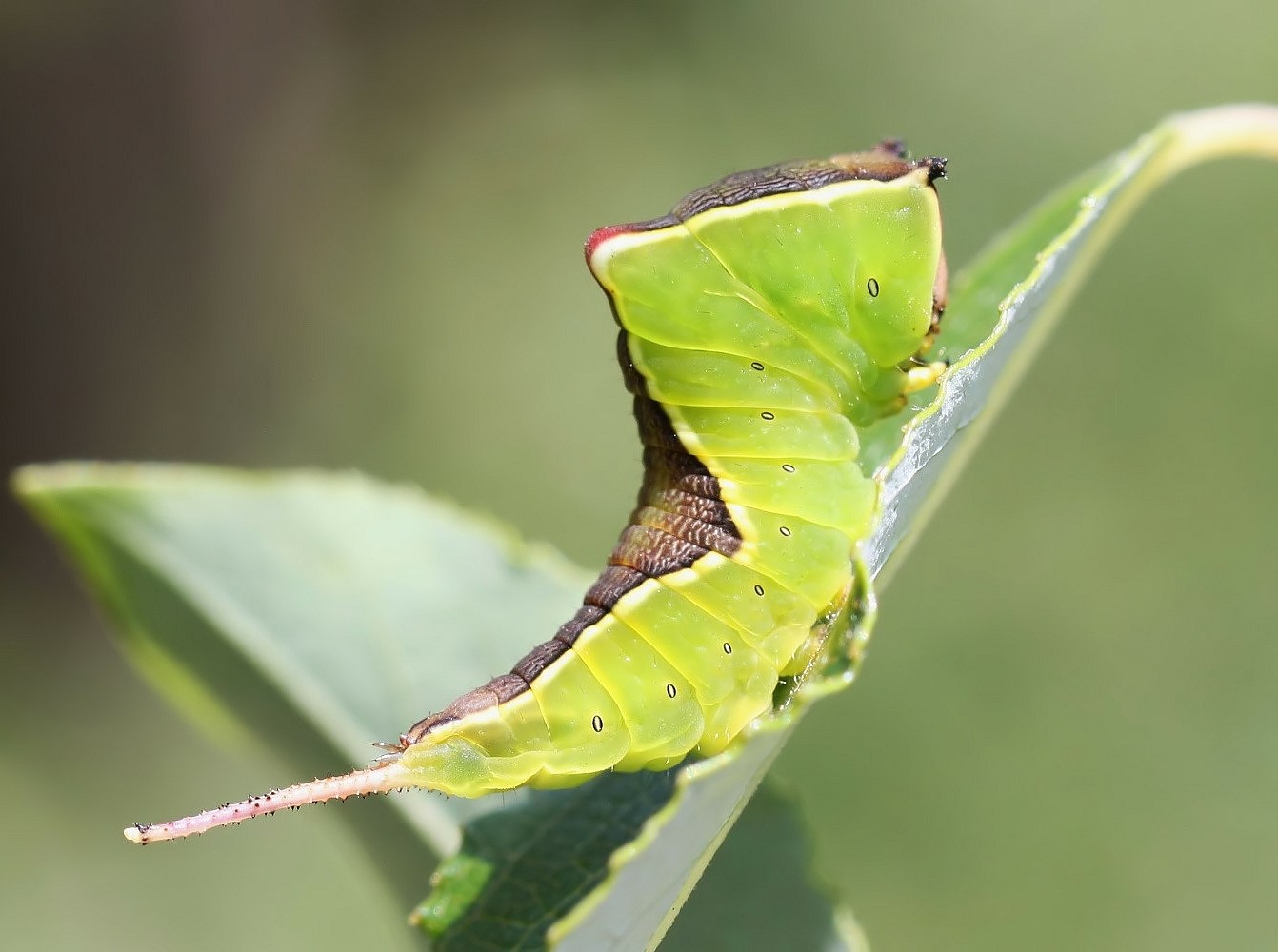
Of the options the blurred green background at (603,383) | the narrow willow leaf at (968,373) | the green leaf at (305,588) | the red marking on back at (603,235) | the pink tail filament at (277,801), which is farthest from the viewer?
the blurred green background at (603,383)

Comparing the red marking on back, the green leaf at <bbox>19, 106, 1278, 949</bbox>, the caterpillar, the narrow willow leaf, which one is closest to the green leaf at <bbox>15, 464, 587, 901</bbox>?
the green leaf at <bbox>19, 106, 1278, 949</bbox>

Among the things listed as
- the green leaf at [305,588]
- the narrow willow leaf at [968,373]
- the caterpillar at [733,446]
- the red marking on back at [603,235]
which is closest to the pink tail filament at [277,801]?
the caterpillar at [733,446]

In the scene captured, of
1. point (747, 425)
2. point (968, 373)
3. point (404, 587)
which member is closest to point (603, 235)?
point (747, 425)

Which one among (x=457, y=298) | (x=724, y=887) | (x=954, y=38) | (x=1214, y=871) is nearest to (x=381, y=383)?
(x=457, y=298)

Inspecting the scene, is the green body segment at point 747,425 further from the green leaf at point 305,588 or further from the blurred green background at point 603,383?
the blurred green background at point 603,383

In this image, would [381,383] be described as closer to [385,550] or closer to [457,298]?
[457,298]

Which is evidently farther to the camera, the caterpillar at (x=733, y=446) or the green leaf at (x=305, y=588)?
Answer: the green leaf at (x=305, y=588)

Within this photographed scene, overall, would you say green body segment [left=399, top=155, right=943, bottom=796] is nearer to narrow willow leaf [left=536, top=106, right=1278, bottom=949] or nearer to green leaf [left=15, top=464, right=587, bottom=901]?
narrow willow leaf [left=536, top=106, right=1278, bottom=949]
